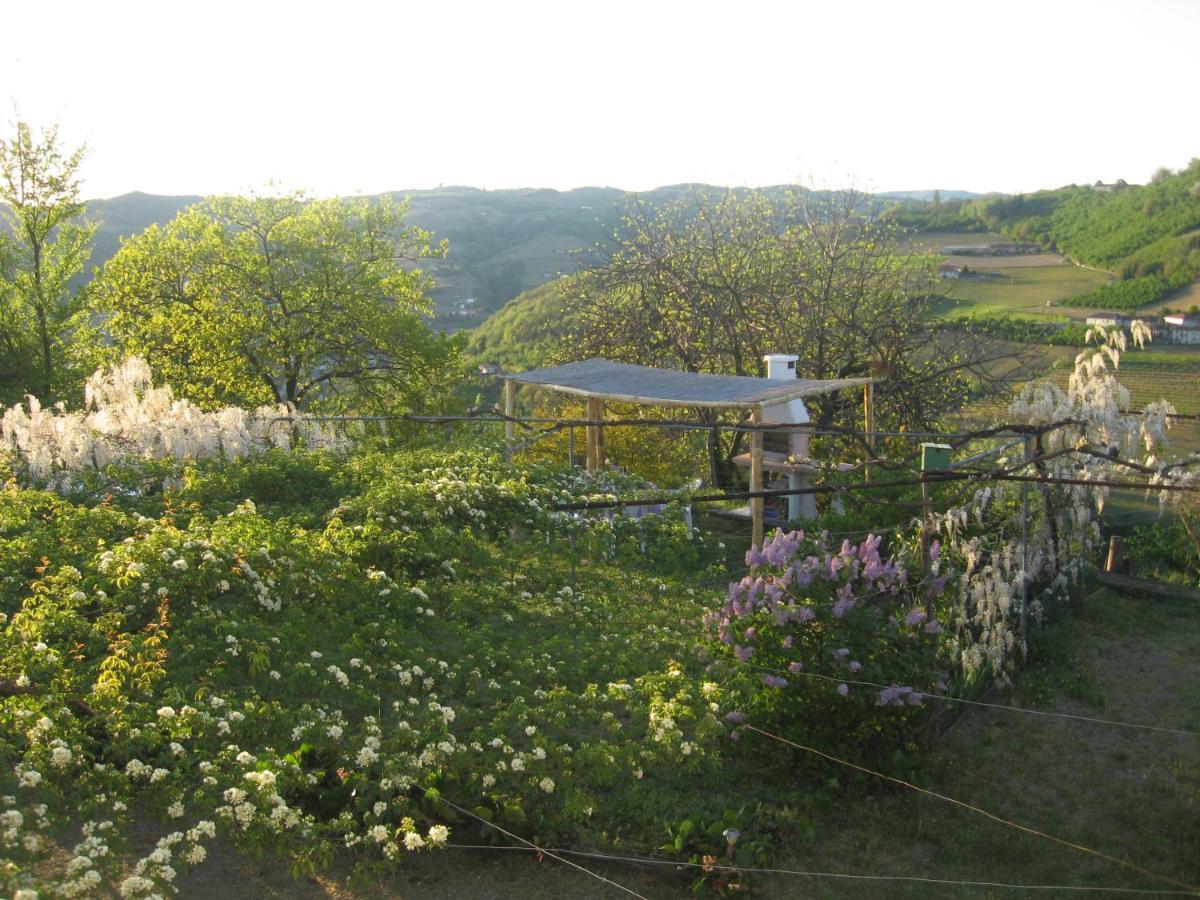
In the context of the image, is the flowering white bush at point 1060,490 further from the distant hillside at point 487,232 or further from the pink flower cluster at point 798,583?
the distant hillside at point 487,232

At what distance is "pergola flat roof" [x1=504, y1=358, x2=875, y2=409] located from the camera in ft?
33.2

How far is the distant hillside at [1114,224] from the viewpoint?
3922 centimetres

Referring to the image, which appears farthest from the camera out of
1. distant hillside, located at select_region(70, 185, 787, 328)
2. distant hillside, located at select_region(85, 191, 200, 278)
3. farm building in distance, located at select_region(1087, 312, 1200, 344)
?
distant hillside, located at select_region(85, 191, 200, 278)

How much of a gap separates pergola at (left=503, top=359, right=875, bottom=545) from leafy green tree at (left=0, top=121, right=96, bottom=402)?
10136 millimetres

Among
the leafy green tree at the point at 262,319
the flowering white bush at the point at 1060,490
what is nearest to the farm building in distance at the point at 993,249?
the leafy green tree at the point at 262,319

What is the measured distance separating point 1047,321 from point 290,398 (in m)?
26.7

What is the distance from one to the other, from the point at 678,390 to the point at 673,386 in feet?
1.28

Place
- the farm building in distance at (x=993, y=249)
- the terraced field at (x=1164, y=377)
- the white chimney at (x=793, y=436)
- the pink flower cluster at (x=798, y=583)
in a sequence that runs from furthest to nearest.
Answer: the farm building in distance at (x=993, y=249) → the terraced field at (x=1164, y=377) → the white chimney at (x=793, y=436) → the pink flower cluster at (x=798, y=583)

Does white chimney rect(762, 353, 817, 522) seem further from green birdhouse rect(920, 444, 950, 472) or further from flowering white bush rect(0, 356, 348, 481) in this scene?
green birdhouse rect(920, 444, 950, 472)

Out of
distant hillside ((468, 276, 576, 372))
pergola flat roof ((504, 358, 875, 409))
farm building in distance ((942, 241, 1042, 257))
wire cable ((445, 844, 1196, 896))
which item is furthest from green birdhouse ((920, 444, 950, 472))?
farm building in distance ((942, 241, 1042, 257))

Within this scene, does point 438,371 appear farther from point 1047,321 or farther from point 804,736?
point 1047,321

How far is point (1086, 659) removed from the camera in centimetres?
781

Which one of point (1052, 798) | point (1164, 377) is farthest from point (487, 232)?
point (1052, 798)

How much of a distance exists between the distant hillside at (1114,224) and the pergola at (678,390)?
3021 centimetres
